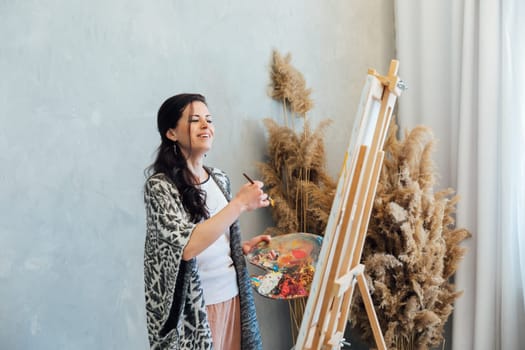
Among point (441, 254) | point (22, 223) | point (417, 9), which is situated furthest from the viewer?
point (417, 9)

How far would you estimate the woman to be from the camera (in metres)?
1.54

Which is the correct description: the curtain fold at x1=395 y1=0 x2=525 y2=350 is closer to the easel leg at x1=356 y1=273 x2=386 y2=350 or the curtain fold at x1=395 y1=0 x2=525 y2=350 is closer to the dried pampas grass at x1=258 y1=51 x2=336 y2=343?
the dried pampas grass at x1=258 y1=51 x2=336 y2=343

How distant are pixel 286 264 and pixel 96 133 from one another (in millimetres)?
854

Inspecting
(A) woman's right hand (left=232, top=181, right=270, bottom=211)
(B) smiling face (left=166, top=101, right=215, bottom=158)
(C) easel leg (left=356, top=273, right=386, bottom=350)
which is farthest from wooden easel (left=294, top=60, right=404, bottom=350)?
(B) smiling face (left=166, top=101, right=215, bottom=158)

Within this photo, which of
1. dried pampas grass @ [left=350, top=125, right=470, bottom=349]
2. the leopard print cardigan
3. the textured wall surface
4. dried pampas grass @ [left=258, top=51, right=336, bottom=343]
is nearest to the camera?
the leopard print cardigan

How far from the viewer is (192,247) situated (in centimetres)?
152

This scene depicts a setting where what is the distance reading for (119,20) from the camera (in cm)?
208

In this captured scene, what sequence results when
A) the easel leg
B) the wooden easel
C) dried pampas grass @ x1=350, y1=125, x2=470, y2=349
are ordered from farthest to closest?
dried pampas grass @ x1=350, y1=125, x2=470, y2=349 → the easel leg → the wooden easel

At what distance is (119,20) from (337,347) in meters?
1.43

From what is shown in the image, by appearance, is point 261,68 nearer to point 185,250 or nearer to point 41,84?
point 41,84

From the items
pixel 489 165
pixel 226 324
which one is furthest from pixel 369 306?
pixel 489 165

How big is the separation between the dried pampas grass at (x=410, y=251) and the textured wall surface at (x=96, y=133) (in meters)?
0.58

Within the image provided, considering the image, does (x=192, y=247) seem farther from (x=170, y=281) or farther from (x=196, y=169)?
(x=196, y=169)

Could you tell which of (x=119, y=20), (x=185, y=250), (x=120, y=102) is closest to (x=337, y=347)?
(x=185, y=250)
